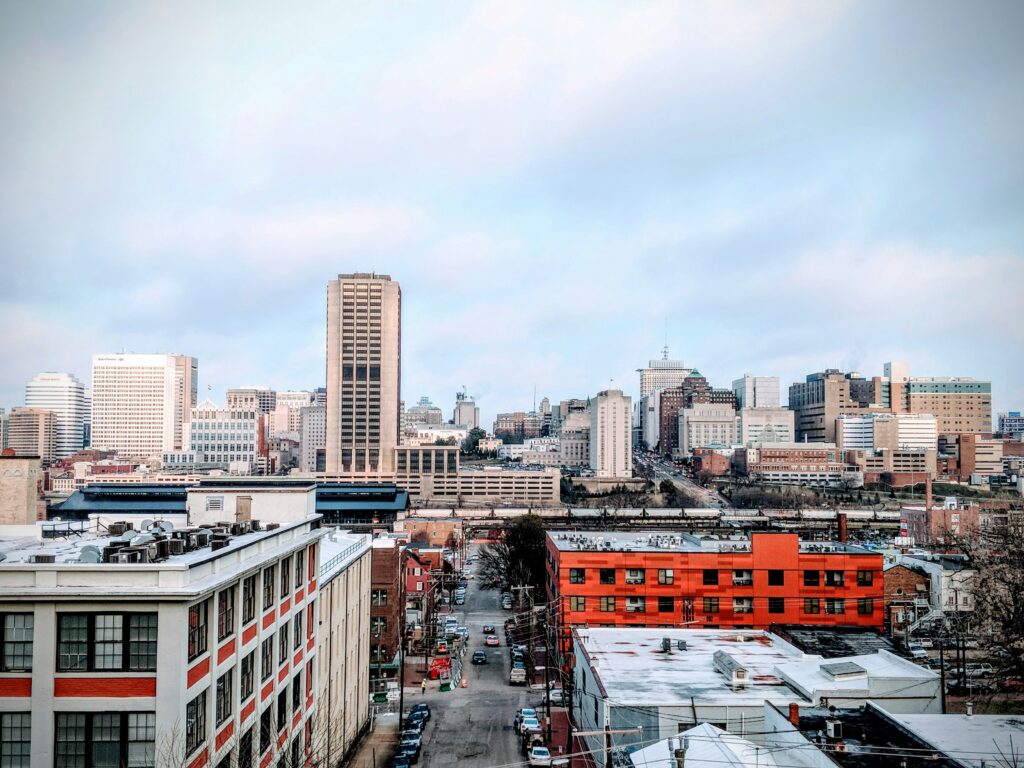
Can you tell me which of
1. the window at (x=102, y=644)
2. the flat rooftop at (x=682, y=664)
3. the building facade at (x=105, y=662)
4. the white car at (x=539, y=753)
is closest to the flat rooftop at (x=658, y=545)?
the flat rooftop at (x=682, y=664)

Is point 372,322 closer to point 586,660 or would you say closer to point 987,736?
point 586,660

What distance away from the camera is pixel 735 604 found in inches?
1726

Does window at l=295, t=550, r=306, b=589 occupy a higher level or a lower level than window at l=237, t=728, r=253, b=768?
higher

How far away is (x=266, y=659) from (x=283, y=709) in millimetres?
2526

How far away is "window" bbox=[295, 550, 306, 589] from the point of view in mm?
24516

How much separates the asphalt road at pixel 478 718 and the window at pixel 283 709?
11938mm

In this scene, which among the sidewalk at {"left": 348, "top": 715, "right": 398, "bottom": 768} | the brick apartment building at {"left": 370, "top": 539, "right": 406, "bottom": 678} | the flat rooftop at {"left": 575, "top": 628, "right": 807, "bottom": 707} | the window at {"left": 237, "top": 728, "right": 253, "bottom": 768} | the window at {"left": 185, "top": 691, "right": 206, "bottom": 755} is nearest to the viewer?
the window at {"left": 185, "top": 691, "right": 206, "bottom": 755}

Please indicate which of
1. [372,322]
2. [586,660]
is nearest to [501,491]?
[372,322]

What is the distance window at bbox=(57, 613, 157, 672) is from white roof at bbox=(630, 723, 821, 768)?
39.6 feet

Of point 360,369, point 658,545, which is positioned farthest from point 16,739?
point 360,369

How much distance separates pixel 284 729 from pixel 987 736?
18.0 m

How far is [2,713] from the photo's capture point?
596 inches

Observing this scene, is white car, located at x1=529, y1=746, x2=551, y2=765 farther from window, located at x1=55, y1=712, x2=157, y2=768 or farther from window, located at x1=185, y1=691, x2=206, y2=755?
window, located at x1=55, y1=712, x2=157, y2=768

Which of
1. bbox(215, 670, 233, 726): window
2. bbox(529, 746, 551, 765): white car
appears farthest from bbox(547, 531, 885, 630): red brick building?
bbox(215, 670, 233, 726): window
